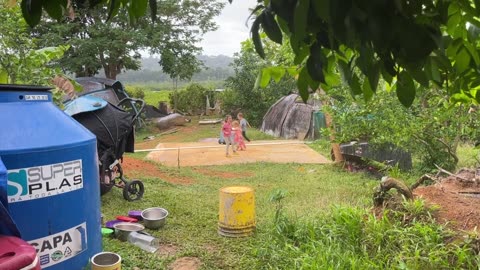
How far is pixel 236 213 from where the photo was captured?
15.5 feet

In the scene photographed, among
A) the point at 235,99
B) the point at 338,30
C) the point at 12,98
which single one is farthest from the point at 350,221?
the point at 235,99

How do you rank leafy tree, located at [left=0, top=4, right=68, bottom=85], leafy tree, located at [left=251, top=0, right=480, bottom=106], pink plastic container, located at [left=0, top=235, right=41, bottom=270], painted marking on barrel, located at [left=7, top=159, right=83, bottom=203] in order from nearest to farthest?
leafy tree, located at [left=251, top=0, right=480, bottom=106]
pink plastic container, located at [left=0, top=235, right=41, bottom=270]
painted marking on barrel, located at [left=7, top=159, right=83, bottom=203]
leafy tree, located at [left=0, top=4, right=68, bottom=85]

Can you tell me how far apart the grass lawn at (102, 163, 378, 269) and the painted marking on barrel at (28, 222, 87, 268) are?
0.68m

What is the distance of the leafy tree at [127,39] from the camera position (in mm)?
16453

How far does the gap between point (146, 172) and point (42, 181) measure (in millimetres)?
6454

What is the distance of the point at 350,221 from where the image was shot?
13.4 ft

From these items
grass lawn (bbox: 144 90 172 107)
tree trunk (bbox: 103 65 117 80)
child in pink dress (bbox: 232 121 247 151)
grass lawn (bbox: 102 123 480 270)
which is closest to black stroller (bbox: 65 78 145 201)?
grass lawn (bbox: 102 123 480 270)

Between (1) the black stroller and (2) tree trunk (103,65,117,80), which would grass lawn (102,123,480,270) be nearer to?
(1) the black stroller

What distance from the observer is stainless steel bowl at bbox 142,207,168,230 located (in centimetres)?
504

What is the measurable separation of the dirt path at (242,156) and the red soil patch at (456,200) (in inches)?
248

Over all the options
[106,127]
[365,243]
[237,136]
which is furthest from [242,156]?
[365,243]

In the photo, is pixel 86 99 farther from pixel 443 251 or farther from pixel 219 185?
pixel 443 251

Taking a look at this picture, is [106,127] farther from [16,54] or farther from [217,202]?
[217,202]

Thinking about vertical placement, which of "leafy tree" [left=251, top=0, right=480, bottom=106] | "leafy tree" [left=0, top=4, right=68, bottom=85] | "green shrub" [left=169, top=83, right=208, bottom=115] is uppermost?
"leafy tree" [left=0, top=4, right=68, bottom=85]
